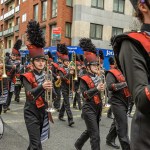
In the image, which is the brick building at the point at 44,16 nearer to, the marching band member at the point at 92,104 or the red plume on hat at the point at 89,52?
the red plume on hat at the point at 89,52

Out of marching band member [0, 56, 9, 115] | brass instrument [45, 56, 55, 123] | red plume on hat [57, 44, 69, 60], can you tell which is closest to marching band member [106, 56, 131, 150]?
brass instrument [45, 56, 55, 123]

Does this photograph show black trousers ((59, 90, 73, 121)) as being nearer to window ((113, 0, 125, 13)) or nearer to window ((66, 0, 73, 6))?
window ((66, 0, 73, 6))

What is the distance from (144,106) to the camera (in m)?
1.59

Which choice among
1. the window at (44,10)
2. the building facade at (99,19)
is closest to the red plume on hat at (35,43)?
the building facade at (99,19)

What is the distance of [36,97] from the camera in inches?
179

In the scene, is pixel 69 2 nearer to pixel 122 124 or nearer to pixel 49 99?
pixel 122 124

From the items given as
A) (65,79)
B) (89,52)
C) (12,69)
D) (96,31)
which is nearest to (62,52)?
(12,69)

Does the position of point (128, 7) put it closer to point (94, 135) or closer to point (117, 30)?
point (117, 30)

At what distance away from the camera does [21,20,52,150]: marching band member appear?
14.2 feet

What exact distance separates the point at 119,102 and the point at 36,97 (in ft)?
5.22

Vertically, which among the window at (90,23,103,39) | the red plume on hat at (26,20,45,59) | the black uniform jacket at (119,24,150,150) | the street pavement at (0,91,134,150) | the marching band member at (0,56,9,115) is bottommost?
the street pavement at (0,91,134,150)

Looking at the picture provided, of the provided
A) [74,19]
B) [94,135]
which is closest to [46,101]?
[94,135]

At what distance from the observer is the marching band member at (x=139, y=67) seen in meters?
1.62

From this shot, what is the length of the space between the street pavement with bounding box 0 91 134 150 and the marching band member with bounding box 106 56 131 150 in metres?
1.03
